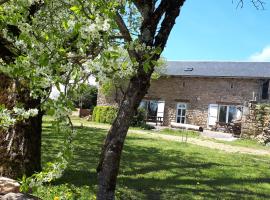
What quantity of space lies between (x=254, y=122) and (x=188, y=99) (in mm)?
7820

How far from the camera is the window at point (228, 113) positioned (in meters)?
35.0

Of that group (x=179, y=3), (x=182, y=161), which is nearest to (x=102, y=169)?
(x=179, y=3)

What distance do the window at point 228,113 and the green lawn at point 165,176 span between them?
60.0 feet

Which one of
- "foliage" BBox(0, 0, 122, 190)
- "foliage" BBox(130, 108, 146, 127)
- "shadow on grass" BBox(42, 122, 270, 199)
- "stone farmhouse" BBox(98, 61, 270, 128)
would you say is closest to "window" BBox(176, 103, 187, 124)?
"stone farmhouse" BBox(98, 61, 270, 128)

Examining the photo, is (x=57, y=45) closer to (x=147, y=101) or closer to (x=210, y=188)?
(x=210, y=188)

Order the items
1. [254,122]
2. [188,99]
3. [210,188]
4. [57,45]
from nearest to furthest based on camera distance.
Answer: [57,45] < [210,188] < [254,122] < [188,99]

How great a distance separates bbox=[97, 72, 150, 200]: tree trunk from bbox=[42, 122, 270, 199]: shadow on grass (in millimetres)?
3137

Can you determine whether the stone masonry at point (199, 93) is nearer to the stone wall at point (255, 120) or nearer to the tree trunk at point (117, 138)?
the stone wall at point (255, 120)

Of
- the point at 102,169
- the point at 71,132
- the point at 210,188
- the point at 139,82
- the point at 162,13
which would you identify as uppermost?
the point at 162,13

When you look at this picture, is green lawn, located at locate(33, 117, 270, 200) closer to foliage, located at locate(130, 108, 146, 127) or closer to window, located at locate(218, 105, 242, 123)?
foliage, located at locate(130, 108, 146, 127)

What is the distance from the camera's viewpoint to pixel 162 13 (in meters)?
5.76

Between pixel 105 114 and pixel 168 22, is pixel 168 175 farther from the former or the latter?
pixel 105 114

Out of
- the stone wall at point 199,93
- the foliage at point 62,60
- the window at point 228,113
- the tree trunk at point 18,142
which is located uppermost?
the stone wall at point 199,93

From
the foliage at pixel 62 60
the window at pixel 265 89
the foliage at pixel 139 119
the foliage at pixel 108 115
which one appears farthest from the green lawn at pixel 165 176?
the window at pixel 265 89
